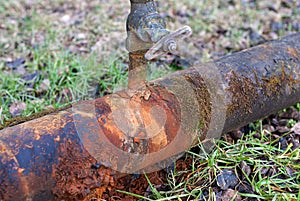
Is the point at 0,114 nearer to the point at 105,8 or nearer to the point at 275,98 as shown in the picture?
the point at 275,98

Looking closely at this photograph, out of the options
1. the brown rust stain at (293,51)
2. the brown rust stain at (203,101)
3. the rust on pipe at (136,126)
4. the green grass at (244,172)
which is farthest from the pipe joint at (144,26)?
the brown rust stain at (293,51)

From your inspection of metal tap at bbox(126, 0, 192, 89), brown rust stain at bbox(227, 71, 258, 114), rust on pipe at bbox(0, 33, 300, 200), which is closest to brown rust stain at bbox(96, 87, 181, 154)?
rust on pipe at bbox(0, 33, 300, 200)

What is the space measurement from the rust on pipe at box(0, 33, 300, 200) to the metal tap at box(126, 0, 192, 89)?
0.34 ft

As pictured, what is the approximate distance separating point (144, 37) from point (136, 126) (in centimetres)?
43

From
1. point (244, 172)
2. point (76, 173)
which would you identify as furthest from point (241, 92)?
point (76, 173)

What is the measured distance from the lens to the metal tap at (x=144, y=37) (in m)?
1.79

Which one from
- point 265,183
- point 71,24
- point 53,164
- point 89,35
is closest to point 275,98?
point 265,183

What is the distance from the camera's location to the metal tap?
1791 mm

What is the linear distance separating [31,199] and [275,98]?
1562 mm

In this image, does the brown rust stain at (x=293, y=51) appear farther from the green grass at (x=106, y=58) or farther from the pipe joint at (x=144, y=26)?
the pipe joint at (x=144, y=26)

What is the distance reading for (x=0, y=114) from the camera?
283 centimetres

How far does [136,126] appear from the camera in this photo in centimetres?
194

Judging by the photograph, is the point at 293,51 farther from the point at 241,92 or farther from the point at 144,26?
the point at 144,26

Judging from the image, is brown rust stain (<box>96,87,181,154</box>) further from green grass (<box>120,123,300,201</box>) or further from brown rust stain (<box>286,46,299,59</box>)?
brown rust stain (<box>286,46,299,59</box>)
